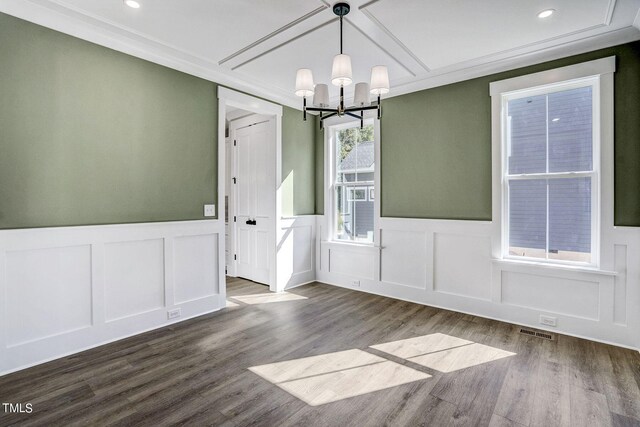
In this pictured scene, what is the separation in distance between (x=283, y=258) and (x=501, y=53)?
11.9 feet

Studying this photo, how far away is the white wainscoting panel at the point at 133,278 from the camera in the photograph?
2.93 meters

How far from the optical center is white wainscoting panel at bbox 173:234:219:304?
3.44 m

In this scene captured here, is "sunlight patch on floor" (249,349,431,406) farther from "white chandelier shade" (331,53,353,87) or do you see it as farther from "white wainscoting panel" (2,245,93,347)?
"white chandelier shade" (331,53,353,87)

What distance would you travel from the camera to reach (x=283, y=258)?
184 inches

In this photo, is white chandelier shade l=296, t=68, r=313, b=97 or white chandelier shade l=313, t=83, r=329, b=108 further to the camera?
white chandelier shade l=313, t=83, r=329, b=108

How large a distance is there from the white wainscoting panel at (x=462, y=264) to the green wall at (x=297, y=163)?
209 centimetres

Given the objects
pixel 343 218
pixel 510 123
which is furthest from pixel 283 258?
pixel 510 123

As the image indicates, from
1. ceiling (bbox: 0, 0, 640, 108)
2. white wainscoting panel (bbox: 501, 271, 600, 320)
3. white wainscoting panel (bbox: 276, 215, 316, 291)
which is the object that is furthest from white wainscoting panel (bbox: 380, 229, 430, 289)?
ceiling (bbox: 0, 0, 640, 108)

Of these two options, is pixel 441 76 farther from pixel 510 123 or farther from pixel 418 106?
pixel 510 123

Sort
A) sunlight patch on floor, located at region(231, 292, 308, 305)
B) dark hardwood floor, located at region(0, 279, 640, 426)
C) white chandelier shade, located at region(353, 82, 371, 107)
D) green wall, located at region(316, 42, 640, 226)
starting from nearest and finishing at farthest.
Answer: dark hardwood floor, located at region(0, 279, 640, 426) → white chandelier shade, located at region(353, 82, 371, 107) → green wall, located at region(316, 42, 640, 226) → sunlight patch on floor, located at region(231, 292, 308, 305)

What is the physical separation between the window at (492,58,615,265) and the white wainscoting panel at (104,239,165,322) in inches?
147

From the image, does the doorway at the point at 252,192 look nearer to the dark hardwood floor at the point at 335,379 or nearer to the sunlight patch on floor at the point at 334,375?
the dark hardwood floor at the point at 335,379

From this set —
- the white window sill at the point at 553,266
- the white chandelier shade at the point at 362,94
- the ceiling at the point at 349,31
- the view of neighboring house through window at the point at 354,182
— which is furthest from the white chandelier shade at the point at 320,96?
the white window sill at the point at 553,266

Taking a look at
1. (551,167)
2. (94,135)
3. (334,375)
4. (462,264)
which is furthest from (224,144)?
(551,167)
